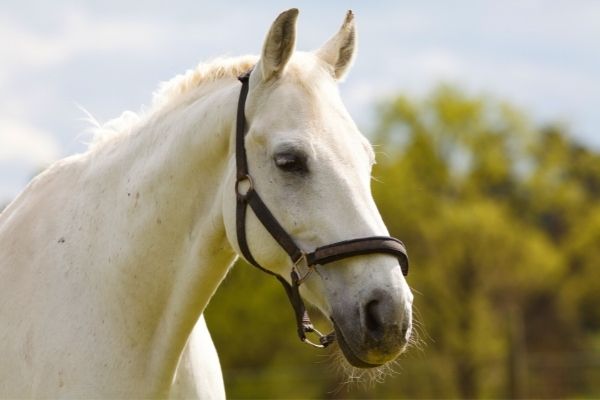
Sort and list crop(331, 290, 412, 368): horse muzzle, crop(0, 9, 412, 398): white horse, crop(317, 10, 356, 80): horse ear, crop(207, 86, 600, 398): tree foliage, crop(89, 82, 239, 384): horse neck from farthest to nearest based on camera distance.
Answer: crop(207, 86, 600, 398): tree foliage, crop(317, 10, 356, 80): horse ear, crop(89, 82, 239, 384): horse neck, crop(0, 9, 412, 398): white horse, crop(331, 290, 412, 368): horse muzzle

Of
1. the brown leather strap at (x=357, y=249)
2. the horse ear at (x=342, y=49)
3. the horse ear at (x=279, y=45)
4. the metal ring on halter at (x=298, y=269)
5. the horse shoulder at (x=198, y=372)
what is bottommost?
the horse shoulder at (x=198, y=372)

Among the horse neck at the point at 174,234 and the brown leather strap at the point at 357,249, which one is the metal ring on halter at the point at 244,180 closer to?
the horse neck at the point at 174,234

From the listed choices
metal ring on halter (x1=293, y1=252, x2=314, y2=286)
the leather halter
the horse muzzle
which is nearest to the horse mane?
the leather halter

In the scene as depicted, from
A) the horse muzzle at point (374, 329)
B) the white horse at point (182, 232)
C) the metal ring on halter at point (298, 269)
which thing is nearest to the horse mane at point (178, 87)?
the white horse at point (182, 232)

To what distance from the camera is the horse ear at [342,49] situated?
353cm

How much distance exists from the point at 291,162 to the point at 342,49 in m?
0.78

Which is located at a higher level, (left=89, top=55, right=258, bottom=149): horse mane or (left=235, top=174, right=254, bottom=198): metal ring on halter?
(left=89, top=55, right=258, bottom=149): horse mane

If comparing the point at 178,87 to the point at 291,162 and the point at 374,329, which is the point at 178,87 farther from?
the point at 374,329

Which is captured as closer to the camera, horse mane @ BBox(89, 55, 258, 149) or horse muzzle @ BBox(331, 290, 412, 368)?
horse muzzle @ BBox(331, 290, 412, 368)

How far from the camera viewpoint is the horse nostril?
2770 mm

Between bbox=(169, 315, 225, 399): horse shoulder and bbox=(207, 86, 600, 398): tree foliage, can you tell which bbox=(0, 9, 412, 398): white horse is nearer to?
bbox=(169, 315, 225, 399): horse shoulder

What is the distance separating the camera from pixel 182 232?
3.37m

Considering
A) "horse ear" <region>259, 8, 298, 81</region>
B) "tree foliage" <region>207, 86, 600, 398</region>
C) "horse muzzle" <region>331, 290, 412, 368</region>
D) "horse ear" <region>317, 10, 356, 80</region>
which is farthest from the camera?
"tree foliage" <region>207, 86, 600, 398</region>

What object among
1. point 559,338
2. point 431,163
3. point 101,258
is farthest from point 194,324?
point 559,338
